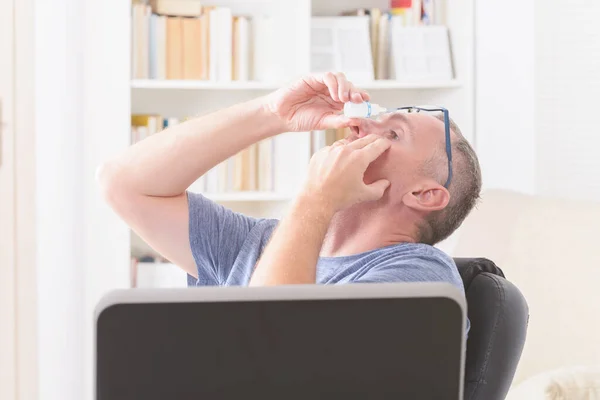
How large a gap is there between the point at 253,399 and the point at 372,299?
14cm

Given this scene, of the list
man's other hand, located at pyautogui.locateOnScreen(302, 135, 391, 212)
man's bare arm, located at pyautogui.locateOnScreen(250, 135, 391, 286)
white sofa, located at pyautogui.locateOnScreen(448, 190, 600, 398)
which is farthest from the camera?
white sofa, located at pyautogui.locateOnScreen(448, 190, 600, 398)

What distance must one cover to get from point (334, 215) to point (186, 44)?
1922 millimetres

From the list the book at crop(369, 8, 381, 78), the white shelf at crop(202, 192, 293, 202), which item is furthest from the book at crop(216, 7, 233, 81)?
the book at crop(369, 8, 381, 78)

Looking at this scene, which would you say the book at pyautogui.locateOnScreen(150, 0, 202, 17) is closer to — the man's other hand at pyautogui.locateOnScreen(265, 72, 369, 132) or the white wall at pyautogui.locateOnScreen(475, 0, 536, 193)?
the white wall at pyautogui.locateOnScreen(475, 0, 536, 193)

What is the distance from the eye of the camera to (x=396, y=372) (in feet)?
2.52

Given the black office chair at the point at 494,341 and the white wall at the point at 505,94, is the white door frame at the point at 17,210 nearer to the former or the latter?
the white wall at the point at 505,94

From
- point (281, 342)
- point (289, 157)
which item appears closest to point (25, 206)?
point (289, 157)

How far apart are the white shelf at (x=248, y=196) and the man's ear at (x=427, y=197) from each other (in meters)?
1.74

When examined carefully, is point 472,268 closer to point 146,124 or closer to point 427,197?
point 427,197

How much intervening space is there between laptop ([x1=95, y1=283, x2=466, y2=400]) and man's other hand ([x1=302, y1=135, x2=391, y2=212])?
21.7 inches

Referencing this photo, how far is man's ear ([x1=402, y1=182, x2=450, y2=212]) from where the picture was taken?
1590 mm

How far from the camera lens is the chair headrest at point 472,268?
1412mm

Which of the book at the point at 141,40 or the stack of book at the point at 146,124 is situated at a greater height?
the book at the point at 141,40

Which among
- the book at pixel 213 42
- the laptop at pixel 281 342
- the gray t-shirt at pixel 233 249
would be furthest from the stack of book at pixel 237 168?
the laptop at pixel 281 342
